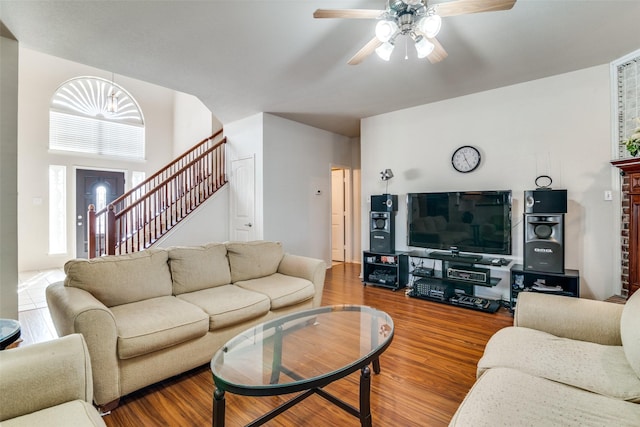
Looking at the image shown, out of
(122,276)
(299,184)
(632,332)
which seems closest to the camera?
(632,332)

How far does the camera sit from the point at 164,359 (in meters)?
1.96

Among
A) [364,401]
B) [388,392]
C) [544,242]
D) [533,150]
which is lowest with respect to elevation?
[388,392]

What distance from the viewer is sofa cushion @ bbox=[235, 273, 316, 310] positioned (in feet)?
8.58

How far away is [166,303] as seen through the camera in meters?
2.26

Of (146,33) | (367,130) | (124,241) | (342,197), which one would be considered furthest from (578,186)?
(124,241)

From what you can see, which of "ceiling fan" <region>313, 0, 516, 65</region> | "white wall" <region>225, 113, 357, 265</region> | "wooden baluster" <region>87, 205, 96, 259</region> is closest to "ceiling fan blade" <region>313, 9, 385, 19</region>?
"ceiling fan" <region>313, 0, 516, 65</region>

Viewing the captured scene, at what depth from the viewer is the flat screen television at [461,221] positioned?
11.5ft

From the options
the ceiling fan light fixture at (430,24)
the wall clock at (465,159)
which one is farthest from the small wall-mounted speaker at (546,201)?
the ceiling fan light fixture at (430,24)

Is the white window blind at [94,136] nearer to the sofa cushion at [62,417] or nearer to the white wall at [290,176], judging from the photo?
the white wall at [290,176]

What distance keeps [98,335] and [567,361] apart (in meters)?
2.40

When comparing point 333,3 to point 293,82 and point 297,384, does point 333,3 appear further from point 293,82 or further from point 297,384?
point 297,384

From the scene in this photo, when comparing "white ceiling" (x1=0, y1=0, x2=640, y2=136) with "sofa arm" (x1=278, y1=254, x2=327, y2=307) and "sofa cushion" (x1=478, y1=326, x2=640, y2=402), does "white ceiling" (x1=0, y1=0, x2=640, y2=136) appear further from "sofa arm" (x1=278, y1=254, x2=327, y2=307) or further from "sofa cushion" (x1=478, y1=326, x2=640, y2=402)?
"sofa cushion" (x1=478, y1=326, x2=640, y2=402)

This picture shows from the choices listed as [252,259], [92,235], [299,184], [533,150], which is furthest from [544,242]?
[92,235]

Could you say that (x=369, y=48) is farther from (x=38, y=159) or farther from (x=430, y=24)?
(x=38, y=159)
